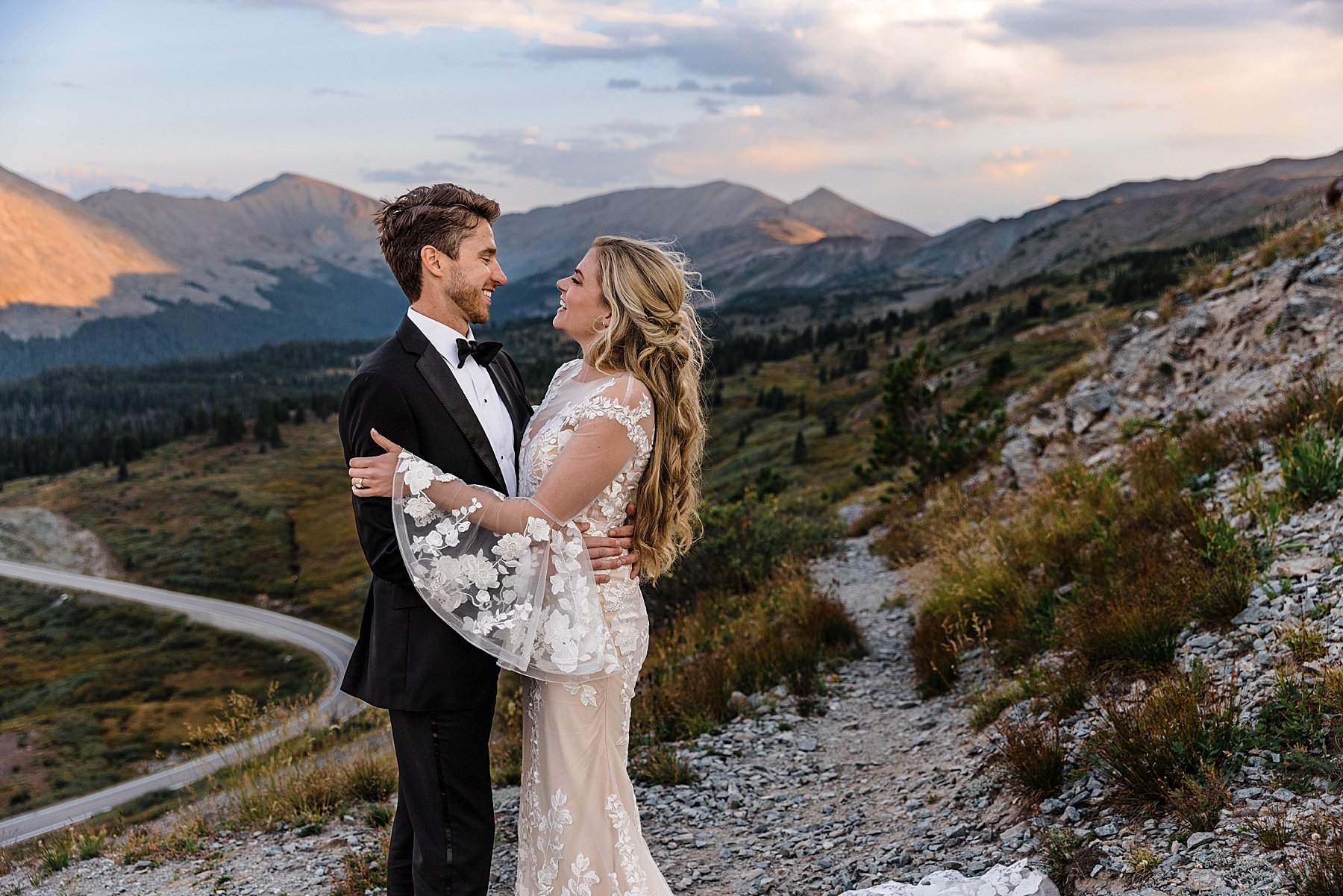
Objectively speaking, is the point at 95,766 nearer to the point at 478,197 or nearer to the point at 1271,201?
the point at 478,197

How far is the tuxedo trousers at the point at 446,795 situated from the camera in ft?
13.1

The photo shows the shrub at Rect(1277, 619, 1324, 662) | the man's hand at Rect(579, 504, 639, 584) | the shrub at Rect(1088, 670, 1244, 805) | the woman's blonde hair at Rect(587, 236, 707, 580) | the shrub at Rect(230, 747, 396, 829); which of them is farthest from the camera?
the shrub at Rect(230, 747, 396, 829)

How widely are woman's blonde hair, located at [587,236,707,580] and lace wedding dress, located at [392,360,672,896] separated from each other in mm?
92

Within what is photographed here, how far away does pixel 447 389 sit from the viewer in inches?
158

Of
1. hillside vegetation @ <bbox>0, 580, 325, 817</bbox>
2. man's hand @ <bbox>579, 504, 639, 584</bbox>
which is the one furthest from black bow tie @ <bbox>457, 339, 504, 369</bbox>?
hillside vegetation @ <bbox>0, 580, 325, 817</bbox>

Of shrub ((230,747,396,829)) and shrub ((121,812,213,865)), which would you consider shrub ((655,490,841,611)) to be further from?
shrub ((121,812,213,865))

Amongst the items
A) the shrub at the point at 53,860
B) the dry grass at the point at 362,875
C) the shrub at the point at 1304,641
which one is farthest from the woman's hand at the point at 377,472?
the shrub at the point at 53,860

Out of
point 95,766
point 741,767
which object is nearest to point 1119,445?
point 741,767

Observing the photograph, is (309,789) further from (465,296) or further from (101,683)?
(101,683)

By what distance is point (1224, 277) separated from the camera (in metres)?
16.4

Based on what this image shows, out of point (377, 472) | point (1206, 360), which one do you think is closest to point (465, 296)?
point (377, 472)

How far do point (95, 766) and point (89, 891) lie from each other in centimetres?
5232

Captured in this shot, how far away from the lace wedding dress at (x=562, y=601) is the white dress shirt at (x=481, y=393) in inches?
4.2

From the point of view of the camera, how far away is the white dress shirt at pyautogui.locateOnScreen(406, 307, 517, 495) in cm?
410
